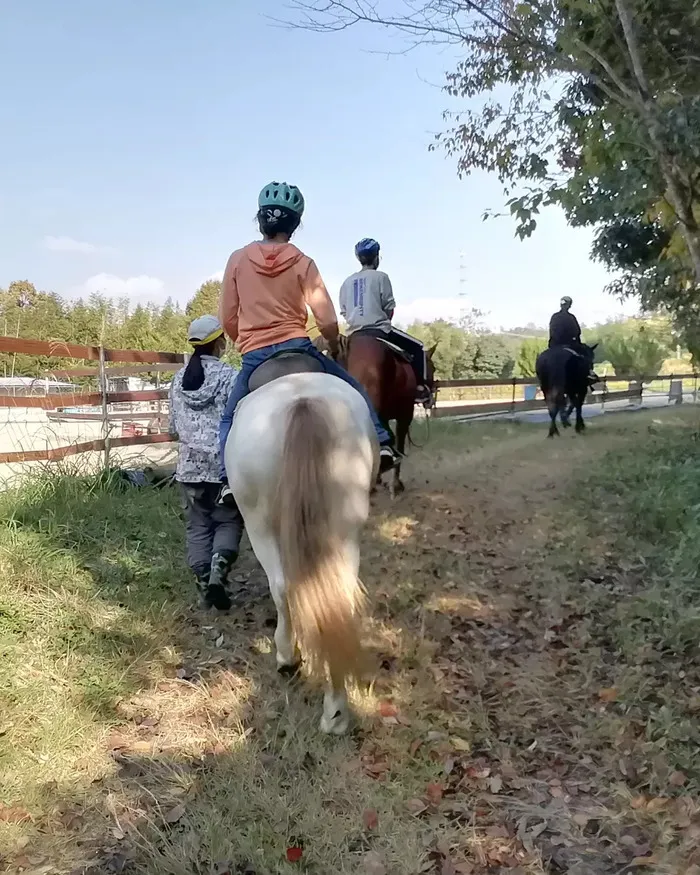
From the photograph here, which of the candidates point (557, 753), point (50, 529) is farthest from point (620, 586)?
point (50, 529)

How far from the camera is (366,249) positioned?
7.18m

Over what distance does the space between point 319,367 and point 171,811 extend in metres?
2.22

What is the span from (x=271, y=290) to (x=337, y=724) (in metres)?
2.26

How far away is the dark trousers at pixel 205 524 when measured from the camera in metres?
4.87

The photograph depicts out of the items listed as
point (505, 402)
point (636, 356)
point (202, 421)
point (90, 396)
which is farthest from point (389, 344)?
point (636, 356)

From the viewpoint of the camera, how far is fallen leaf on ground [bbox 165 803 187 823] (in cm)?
284

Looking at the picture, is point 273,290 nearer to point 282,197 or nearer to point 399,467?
point 282,197

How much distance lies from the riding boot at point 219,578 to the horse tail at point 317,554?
162 centimetres

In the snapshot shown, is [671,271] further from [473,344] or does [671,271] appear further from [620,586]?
[473,344]

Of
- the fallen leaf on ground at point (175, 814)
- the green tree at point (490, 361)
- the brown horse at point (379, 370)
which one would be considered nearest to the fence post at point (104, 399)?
the brown horse at point (379, 370)

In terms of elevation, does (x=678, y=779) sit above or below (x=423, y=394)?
below

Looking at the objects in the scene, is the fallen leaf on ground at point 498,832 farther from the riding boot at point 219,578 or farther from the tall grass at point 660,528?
the riding boot at point 219,578

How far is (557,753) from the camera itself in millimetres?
3293

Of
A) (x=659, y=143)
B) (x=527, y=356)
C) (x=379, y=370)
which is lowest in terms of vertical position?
(x=379, y=370)
